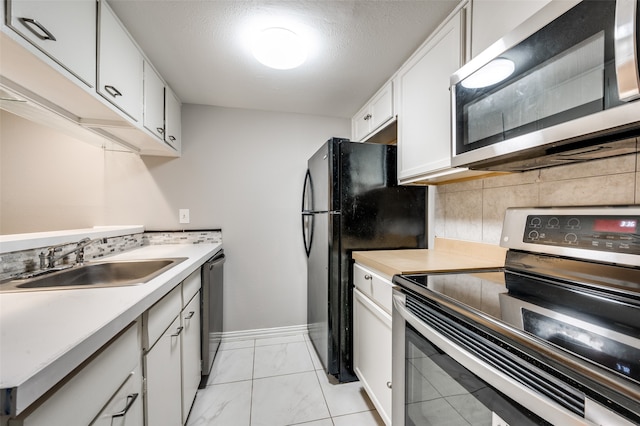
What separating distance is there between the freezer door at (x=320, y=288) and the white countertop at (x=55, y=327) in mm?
1033

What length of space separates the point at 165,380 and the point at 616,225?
174cm

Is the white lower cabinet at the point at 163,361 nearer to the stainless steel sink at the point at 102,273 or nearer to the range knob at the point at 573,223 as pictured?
the stainless steel sink at the point at 102,273

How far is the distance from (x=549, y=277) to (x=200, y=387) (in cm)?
204

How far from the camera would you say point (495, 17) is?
3.27 ft

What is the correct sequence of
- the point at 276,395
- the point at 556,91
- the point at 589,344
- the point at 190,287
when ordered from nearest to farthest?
1. the point at 589,344
2. the point at 556,91
3. the point at 190,287
4. the point at 276,395

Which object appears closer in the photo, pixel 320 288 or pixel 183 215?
pixel 320 288

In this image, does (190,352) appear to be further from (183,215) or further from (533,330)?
(533,330)

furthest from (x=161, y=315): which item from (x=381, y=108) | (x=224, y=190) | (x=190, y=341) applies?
(x=381, y=108)

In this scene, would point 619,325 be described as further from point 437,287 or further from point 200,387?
point 200,387

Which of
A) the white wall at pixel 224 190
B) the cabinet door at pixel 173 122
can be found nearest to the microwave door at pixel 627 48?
the white wall at pixel 224 190

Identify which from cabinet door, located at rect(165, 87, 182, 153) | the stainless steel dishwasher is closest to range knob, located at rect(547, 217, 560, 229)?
the stainless steel dishwasher

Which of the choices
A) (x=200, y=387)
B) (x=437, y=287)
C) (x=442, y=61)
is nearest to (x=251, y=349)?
(x=200, y=387)

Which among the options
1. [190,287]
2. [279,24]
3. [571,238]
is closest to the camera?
[571,238]

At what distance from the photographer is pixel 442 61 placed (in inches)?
51.6
